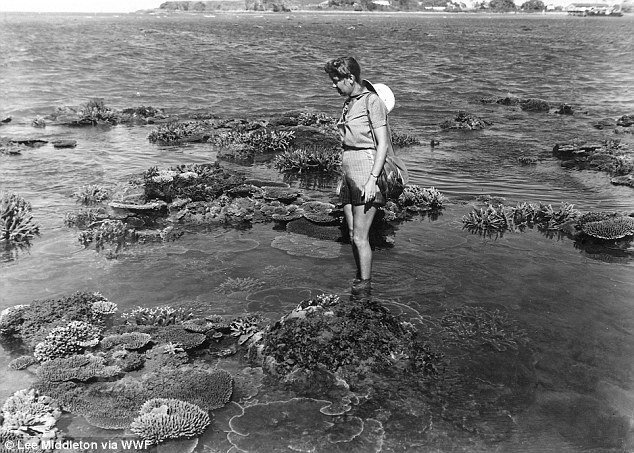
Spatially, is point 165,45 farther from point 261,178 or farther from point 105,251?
point 105,251

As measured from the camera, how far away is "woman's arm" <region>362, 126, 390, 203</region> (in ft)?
22.8

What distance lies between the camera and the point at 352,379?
621cm

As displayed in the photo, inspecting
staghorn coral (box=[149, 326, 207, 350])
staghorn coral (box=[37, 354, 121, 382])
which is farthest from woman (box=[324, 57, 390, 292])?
staghorn coral (box=[37, 354, 121, 382])

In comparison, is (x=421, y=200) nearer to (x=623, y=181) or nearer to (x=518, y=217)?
(x=518, y=217)

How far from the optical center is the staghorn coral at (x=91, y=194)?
12188 mm

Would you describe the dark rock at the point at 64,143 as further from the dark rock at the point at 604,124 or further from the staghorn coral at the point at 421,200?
the dark rock at the point at 604,124

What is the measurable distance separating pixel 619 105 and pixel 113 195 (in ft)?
80.0

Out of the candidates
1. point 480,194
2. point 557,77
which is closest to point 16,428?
point 480,194

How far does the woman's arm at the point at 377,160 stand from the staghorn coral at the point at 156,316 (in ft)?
9.51

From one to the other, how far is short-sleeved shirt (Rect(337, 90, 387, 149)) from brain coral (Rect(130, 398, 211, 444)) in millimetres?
3791

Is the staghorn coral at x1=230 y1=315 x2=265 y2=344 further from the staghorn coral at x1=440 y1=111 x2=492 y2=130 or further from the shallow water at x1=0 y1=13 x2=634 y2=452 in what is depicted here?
the staghorn coral at x1=440 y1=111 x2=492 y2=130

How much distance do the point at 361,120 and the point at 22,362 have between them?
504cm

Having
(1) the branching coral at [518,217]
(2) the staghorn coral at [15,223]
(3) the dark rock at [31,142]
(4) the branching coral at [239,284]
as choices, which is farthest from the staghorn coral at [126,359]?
(3) the dark rock at [31,142]

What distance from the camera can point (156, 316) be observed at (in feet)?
24.1
